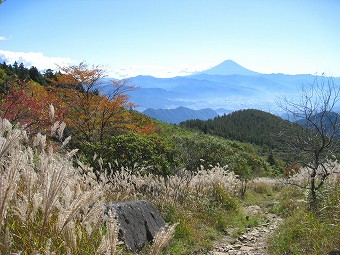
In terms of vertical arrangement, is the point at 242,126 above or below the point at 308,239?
below

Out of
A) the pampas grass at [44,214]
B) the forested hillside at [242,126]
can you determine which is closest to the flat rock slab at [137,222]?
the pampas grass at [44,214]

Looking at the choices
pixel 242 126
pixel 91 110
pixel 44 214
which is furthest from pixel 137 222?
pixel 242 126

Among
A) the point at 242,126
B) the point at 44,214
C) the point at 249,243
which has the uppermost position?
the point at 44,214

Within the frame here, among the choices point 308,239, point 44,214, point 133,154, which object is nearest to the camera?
point 44,214

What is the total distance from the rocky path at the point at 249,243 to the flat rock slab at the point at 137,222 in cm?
122

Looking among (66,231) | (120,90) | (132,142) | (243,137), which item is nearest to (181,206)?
(132,142)

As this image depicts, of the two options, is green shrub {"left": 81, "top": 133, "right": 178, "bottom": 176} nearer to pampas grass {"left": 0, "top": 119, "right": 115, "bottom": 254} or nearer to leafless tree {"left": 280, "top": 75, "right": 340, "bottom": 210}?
leafless tree {"left": 280, "top": 75, "right": 340, "bottom": 210}

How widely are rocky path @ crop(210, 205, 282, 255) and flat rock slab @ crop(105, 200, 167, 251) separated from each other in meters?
1.22

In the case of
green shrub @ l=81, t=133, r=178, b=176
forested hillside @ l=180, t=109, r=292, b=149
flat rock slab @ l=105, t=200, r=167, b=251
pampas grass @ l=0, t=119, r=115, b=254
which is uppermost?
pampas grass @ l=0, t=119, r=115, b=254

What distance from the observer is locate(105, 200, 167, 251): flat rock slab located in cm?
471

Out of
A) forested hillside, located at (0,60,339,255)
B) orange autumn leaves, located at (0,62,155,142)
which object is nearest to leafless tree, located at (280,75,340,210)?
forested hillside, located at (0,60,339,255)

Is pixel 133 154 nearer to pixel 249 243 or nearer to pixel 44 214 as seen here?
pixel 249 243

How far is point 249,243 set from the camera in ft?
20.7

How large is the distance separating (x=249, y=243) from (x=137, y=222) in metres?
2.55
